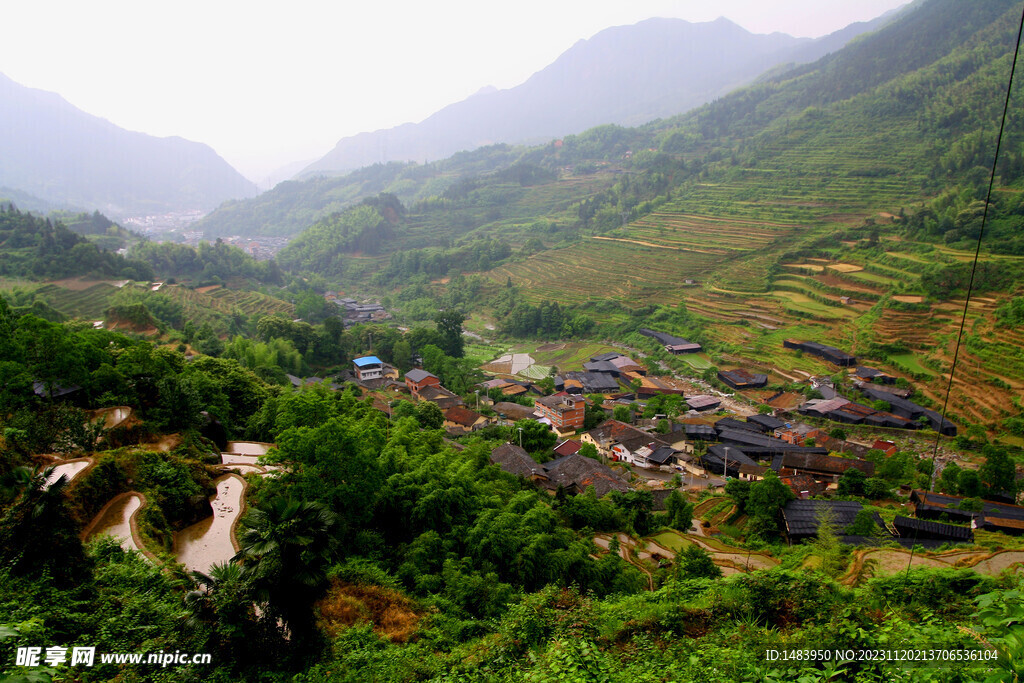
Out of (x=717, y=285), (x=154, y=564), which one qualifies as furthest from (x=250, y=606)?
(x=717, y=285)

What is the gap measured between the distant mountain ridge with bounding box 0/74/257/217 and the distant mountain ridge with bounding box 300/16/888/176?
36617 mm

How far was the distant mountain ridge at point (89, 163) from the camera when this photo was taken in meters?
114

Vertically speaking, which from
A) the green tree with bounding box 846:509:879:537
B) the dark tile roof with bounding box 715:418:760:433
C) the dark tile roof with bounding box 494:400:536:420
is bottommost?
the dark tile roof with bounding box 715:418:760:433

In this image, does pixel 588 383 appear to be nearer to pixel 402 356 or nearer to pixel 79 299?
pixel 402 356

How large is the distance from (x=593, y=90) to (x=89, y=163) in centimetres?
14507

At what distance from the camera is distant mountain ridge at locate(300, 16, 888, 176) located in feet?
531

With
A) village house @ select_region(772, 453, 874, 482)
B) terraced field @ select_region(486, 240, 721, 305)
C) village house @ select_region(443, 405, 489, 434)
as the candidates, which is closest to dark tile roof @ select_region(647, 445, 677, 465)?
village house @ select_region(772, 453, 874, 482)

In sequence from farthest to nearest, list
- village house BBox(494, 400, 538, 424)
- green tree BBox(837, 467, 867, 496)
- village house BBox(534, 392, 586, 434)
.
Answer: village house BBox(494, 400, 538, 424) → village house BBox(534, 392, 586, 434) → green tree BBox(837, 467, 867, 496)

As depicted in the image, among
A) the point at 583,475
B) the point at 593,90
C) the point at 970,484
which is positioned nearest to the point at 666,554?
the point at 583,475

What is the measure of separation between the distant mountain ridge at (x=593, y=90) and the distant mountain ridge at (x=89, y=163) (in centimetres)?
Answer: 3662

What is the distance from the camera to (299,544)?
15.2ft

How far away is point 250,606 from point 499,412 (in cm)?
1889

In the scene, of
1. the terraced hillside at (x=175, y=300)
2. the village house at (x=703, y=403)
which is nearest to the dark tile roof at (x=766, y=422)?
the village house at (x=703, y=403)

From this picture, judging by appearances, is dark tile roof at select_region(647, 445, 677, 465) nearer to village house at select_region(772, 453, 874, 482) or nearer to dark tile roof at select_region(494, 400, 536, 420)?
village house at select_region(772, 453, 874, 482)
